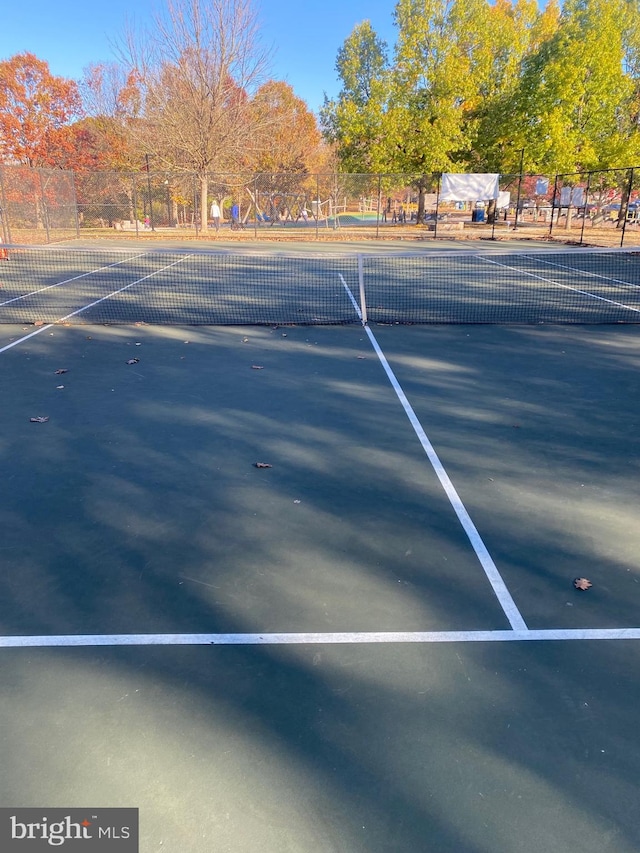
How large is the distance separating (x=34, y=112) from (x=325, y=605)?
51585mm

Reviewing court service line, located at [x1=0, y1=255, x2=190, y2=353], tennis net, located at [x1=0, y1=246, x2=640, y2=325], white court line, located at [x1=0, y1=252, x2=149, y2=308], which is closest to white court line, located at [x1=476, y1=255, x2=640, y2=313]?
tennis net, located at [x1=0, y1=246, x2=640, y2=325]

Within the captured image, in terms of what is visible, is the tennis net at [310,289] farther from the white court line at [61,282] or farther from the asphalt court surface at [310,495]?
the asphalt court surface at [310,495]

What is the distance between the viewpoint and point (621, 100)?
41.1 meters

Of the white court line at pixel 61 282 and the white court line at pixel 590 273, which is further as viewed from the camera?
the white court line at pixel 590 273

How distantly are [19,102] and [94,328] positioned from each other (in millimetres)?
42122

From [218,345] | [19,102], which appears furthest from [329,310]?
[19,102]

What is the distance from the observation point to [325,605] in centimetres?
355

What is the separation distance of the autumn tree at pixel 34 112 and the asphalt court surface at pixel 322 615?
46233 mm

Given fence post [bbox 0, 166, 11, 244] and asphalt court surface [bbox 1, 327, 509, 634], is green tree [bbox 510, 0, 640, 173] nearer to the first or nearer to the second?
fence post [bbox 0, 166, 11, 244]

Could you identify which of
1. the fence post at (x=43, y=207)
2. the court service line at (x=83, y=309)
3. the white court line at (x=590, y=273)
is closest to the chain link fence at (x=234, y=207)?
the fence post at (x=43, y=207)

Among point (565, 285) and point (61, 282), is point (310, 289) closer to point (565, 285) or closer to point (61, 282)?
point (61, 282)

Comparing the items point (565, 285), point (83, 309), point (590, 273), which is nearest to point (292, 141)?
point (590, 273)

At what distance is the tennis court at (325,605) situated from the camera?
2391mm

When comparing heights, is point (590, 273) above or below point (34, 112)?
below
